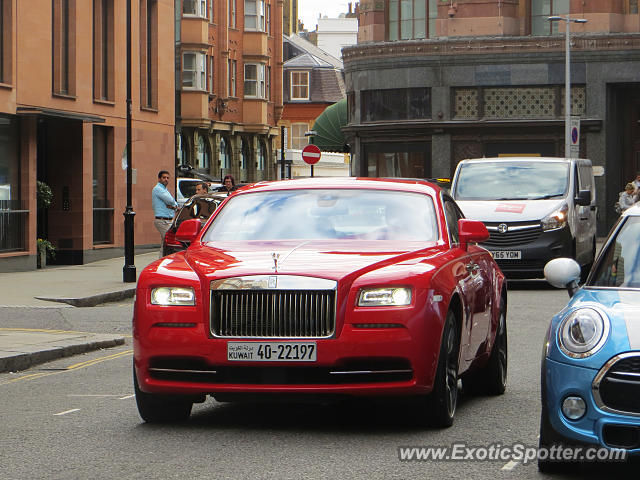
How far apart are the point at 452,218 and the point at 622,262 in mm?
2683

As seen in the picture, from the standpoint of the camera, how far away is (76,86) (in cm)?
3056

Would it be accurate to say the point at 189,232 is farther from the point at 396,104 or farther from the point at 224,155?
the point at 224,155

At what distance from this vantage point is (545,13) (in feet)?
148

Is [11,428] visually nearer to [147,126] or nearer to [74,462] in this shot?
[74,462]

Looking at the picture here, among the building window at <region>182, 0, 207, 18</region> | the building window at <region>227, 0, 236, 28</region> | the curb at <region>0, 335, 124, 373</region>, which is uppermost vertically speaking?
the building window at <region>227, 0, 236, 28</region>

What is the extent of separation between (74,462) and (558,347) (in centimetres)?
262

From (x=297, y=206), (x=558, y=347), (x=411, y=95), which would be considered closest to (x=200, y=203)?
(x=297, y=206)

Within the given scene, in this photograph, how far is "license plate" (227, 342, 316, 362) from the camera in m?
7.75

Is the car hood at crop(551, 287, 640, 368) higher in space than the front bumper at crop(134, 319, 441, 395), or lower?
higher

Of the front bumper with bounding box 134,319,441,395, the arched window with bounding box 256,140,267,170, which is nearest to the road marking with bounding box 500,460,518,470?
the front bumper with bounding box 134,319,441,395

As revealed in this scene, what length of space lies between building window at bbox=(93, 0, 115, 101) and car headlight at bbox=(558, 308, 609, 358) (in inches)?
1047

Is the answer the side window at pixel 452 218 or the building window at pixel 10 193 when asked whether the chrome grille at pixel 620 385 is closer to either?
the side window at pixel 452 218

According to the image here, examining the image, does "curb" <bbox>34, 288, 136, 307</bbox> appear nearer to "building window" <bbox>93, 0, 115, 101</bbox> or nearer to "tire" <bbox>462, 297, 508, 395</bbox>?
"tire" <bbox>462, 297, 508, 395</bbox>

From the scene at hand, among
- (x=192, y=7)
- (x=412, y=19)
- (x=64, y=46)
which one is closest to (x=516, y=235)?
(x=64, y=46)
